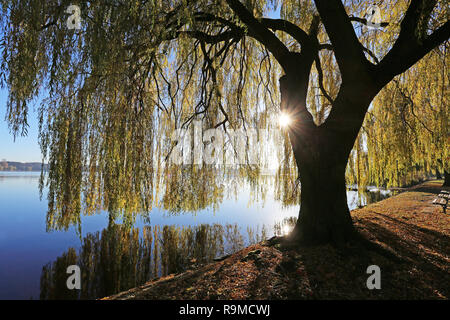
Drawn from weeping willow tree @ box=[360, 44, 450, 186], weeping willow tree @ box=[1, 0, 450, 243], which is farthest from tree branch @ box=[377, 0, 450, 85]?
weeping willow tree @ box=[360, 44, 450, 186]

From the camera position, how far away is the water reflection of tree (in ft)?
12.5

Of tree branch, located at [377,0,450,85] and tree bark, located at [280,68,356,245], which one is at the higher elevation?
tree branch, located at [377,0,450,85]

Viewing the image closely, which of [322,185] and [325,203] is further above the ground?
[322,185]

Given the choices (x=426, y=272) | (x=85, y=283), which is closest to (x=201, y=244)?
(x=85, y=283)

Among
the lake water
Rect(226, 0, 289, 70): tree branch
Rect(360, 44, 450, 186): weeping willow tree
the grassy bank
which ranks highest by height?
Rect(226, 0, 289, 70): tree branch

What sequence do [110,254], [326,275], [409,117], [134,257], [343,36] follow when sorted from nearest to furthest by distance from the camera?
1. [326,275]
2. [343,36]
3. [409,117]
4. [134,257]
5. [110,254]

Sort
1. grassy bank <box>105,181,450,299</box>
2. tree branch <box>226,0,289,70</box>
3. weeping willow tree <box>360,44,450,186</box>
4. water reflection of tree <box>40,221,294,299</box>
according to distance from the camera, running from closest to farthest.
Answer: grassy bank <box>105,181,450,299</box> < tree branch <box>226,0,289,70</box> < water reflection of tree <box>40,221,294,299</box> < weeping willow tree <box>360,44,450,186</box>

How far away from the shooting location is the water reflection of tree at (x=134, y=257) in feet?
12.5

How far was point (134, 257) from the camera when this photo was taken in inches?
189

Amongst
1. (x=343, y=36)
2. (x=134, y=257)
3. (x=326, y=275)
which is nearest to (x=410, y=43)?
(x=343, y=36)

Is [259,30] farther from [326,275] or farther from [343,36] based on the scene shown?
[326,275]

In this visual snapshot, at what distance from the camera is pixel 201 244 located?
18.5 ft

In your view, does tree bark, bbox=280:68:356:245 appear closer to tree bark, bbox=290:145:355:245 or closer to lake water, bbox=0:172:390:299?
tree bark, bbox=290:145:355:245

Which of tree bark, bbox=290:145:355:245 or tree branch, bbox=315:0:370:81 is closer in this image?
tree branch, bbox=315:0:370:81
